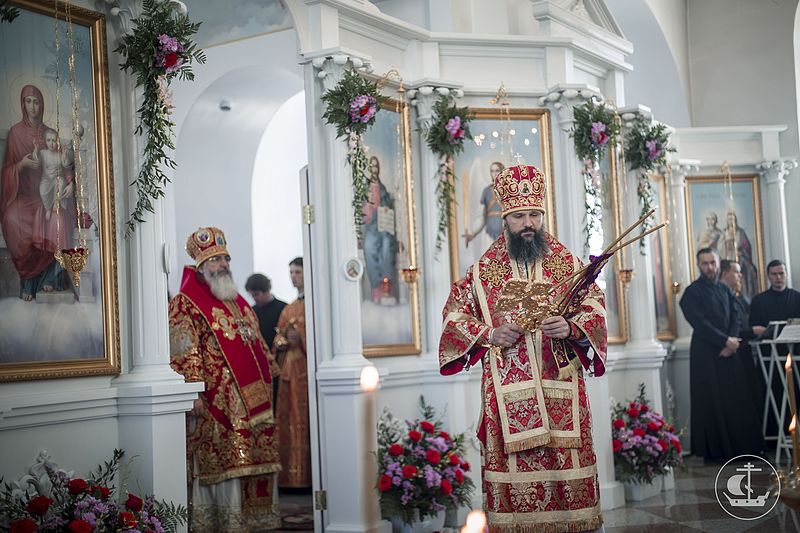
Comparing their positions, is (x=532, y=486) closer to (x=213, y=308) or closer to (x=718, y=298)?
(x=213, y=308)

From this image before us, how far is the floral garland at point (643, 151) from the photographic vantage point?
977 cm

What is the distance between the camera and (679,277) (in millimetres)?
12312

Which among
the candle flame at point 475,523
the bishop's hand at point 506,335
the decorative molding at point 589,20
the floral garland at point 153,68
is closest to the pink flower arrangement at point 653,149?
the decorative molding at point 589,20

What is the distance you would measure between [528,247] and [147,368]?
7.18 ft

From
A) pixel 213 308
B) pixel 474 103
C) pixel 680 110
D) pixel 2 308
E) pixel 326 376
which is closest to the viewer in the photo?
pixel 2 308

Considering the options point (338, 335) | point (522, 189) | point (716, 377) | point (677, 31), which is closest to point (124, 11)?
point (522, 189)

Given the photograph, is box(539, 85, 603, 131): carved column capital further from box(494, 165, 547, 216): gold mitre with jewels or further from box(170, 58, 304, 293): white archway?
box(494, 165, 547, 216): gold mitre with jewels

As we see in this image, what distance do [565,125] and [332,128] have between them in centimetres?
229

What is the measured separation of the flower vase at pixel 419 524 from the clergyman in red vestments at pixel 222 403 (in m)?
0.96

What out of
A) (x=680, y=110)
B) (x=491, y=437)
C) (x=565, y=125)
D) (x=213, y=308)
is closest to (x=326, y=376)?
(x=213, y=308)

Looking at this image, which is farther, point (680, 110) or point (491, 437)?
point (680, 110)

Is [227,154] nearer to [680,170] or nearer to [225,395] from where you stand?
[225,395]

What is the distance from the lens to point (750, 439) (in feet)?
36.9

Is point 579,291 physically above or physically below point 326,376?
above
